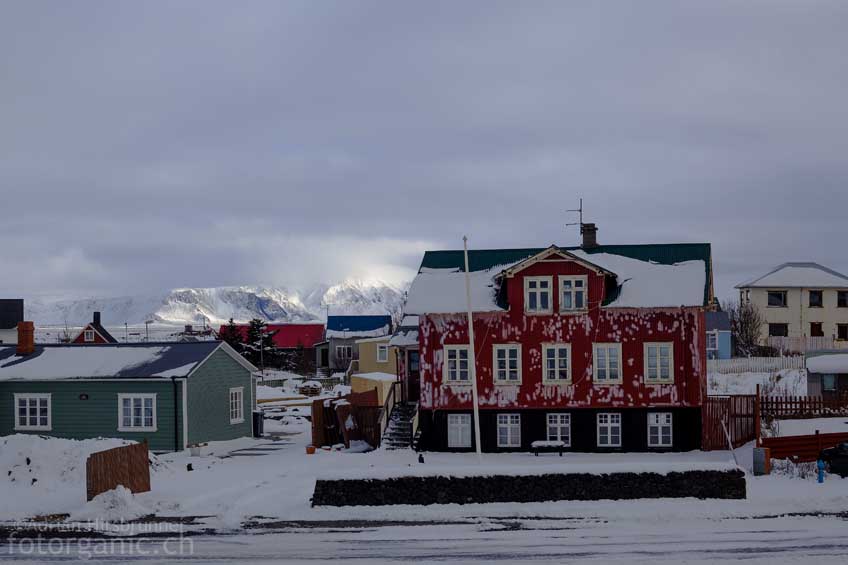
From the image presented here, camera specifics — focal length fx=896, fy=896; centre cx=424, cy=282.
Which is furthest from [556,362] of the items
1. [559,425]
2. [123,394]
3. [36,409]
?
[36,409]

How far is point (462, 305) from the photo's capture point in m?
38.7

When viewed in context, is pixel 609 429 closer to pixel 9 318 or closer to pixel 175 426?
pixel 175 426

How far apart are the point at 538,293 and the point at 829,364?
19.5m

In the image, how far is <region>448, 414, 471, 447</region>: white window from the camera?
38.8m

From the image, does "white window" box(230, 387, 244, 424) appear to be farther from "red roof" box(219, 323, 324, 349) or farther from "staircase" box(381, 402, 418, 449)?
"red roof" box(219, 323, 324, 349)

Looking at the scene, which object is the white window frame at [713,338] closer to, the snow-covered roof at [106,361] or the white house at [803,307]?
the white house at [803,307]

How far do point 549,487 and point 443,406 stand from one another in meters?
12.8

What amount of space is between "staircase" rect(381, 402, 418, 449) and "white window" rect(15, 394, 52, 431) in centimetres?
1527

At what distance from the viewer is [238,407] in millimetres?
44469

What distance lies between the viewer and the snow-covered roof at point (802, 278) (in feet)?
261

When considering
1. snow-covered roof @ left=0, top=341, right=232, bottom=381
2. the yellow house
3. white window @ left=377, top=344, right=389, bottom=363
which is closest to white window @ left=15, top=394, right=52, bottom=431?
snow-covered roof @ left=0, top=341, right=232, bottom=381

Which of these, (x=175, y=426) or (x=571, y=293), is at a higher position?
(x=571, y=293)

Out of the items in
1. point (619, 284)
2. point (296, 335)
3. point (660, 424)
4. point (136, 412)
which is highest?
point (619, 284)

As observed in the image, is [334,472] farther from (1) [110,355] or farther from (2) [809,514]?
(1) [110,355]
